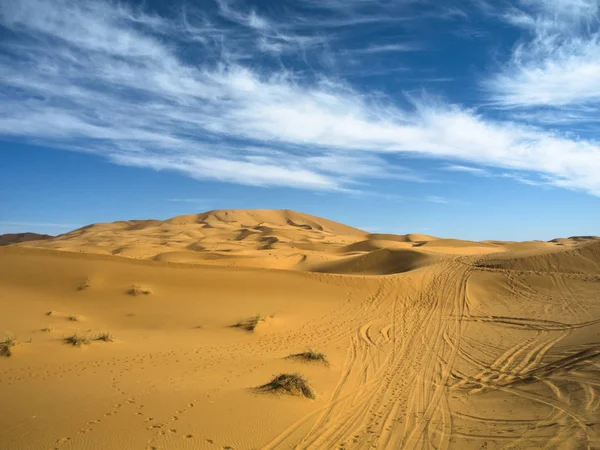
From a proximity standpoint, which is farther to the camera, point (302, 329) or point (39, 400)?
point (302, 329)

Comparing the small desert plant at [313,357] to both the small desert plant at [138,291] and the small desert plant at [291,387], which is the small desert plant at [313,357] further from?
the small desert plant at [138,291]

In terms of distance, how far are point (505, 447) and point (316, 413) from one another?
8.81ft

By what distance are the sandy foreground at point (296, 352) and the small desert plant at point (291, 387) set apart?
23 cm

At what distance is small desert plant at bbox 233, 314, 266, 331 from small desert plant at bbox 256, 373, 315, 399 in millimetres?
5562

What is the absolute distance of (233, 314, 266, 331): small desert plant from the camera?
1298 cm

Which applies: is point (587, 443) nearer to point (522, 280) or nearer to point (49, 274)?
point (522, 280)

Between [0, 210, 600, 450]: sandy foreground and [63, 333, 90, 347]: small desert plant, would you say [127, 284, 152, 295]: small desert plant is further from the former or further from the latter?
[63, 333, 90, 347]: small desert plant

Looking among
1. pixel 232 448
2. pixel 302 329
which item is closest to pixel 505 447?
pixel 232 448

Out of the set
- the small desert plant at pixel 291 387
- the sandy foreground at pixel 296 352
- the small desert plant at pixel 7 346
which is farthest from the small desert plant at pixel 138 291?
the small desert plant at pixel 291 387

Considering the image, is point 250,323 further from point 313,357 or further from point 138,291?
point 138,291

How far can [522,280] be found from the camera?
2036 cm

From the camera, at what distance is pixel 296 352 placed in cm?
1066

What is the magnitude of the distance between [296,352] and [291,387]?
3.53m

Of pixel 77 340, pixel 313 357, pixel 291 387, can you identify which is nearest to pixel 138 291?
pixel 77 340
